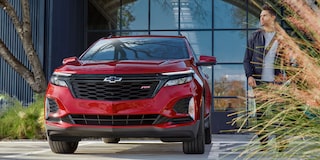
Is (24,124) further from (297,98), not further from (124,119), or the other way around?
(297,98)

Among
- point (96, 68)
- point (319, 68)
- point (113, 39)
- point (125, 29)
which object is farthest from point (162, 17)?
point (319, 68)

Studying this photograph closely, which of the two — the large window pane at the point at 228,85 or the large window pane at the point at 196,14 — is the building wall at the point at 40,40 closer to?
the large window pane at the point at 196,14

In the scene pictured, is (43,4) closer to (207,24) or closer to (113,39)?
(207,24)

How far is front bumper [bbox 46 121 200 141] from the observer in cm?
700

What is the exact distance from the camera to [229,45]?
20.1 metres

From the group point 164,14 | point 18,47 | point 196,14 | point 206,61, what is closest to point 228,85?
point 196,14

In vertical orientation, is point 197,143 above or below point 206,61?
below

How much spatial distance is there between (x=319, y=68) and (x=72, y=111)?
4483mm

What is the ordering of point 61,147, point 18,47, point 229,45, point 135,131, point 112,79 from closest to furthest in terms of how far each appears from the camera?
1. point 135,131
2. point 112,79
3. point 61,147
4. point 18,47
5. point 229,45

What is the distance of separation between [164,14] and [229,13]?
7.16ft

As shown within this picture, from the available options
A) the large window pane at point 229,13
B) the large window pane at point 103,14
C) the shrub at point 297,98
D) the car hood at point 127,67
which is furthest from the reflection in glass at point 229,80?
the shrub at point 297,98

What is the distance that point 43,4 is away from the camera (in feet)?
59.0

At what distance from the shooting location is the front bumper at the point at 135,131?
7.00 meters

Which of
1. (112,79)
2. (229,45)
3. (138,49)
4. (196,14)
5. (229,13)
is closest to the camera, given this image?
(112,79)
